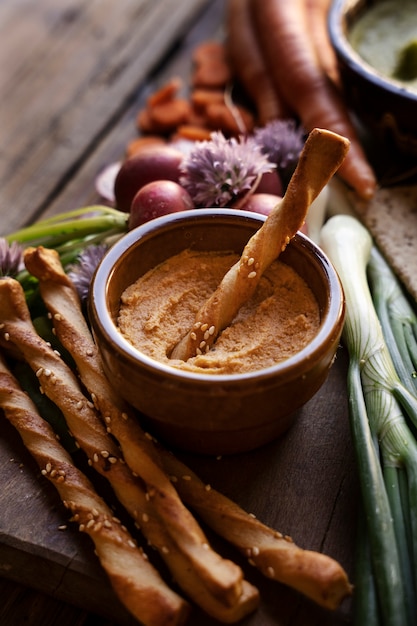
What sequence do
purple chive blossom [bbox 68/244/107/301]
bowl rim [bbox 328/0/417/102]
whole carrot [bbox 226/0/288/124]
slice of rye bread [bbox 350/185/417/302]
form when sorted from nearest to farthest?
purple chive blossom [bbox 68/244/107/301] → slice of rye bread [bbox 350/185/417/302] → bowl rim [bbox 328/0/417/102] → whole carrot [bbox 226/0/288/124]

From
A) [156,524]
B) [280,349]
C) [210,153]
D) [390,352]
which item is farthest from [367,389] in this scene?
[210,153]

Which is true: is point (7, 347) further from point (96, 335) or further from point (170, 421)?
point (170, 421)

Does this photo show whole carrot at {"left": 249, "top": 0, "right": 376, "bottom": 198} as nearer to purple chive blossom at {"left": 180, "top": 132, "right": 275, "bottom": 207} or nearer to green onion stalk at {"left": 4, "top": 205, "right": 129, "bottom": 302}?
purple chive blossom at {"left": 180, "top": 132, "right": 275, "bottom": 207}

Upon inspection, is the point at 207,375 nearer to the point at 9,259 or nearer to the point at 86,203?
the point at 9,259

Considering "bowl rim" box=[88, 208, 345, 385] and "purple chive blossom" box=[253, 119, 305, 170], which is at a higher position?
"bowl rim" box=[88, 208, 345, 385]

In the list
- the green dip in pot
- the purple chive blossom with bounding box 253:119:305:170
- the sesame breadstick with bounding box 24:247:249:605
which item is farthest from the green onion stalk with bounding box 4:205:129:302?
the green dip in pot

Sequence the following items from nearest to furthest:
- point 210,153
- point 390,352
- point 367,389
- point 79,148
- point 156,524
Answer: point 156,524, point 367,389, point 390,352, point 210,153, point 79,148

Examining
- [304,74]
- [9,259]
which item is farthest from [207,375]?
[304,74]
